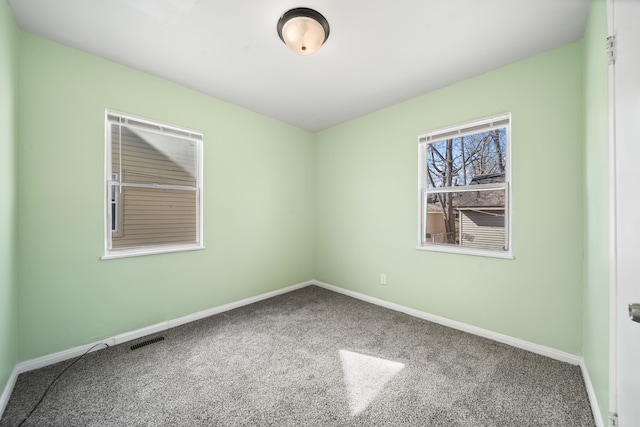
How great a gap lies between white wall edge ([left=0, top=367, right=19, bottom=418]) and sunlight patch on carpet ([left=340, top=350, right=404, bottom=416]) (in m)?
2.23

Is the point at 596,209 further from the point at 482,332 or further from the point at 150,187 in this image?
the point at 150,187

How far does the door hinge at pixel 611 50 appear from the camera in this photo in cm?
114

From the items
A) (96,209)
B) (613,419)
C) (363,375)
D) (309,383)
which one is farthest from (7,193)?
(613,419)

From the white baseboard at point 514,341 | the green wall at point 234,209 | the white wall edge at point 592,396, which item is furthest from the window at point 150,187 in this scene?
the white wall edge at point 592,396

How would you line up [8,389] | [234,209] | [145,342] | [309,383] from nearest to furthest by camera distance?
[8,389] < [309,383] < [145,342] < [234,209]

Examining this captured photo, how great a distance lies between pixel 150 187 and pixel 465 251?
348 centimetres

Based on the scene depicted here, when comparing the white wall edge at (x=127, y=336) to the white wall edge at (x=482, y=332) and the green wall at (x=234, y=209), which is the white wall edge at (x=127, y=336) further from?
the white wall edge at (x=482, y=332)

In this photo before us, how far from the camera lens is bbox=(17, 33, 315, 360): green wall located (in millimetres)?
1980

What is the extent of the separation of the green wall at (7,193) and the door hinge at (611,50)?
3471mm

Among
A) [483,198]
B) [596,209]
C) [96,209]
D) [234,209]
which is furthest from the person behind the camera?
[234,209]

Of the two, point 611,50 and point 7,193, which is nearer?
point 611,50

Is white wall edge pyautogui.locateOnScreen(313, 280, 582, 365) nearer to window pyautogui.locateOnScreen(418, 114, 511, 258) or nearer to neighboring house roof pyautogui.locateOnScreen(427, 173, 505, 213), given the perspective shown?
window pyautogui.locateOnScreen(418, 114, 511, 258)

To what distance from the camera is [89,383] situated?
1.81 m

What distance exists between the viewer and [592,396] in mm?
1590
